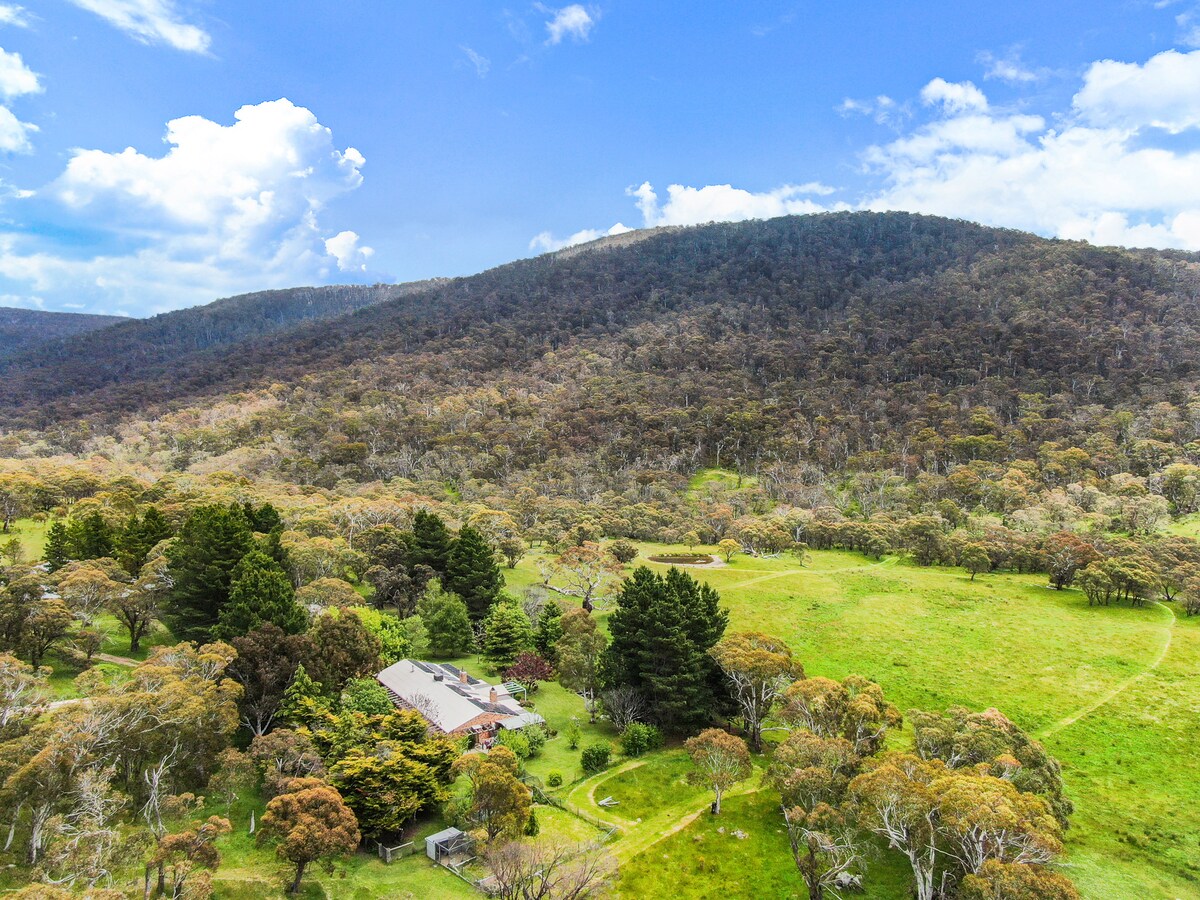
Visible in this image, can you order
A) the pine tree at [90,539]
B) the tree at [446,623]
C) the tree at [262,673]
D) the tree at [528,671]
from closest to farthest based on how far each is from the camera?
1. the tree at [262,673]
2. the tree at [528,671]
3. the pine tree at [90,539]
4. the tree at [446,623]

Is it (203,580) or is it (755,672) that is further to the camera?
(203,580)

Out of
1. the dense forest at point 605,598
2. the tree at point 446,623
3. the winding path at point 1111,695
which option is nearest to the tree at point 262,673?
the dense forest at point 605,598

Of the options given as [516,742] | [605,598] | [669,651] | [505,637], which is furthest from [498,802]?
[605,598]

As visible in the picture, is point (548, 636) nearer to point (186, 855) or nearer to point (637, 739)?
point (637, 739)

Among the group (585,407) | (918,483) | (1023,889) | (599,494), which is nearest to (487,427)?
(585,407)

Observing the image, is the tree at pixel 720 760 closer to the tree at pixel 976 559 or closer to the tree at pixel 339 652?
the tree at pixel 339 652

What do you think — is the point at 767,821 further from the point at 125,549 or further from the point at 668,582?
the point at 125,549
